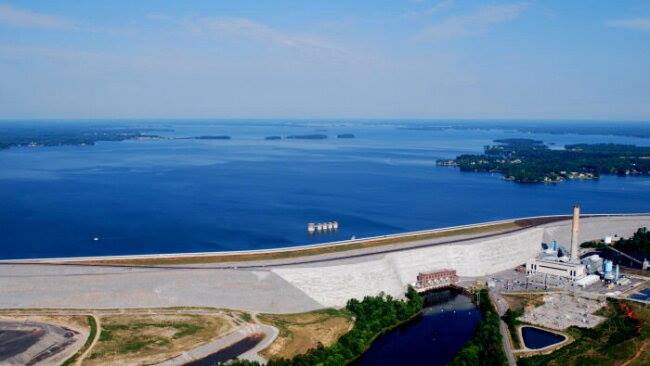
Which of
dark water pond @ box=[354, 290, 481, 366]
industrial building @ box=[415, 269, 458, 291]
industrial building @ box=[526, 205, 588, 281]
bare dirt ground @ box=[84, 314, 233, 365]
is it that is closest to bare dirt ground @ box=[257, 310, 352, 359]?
dark water pond @ box=[354, 290, 481, 366]

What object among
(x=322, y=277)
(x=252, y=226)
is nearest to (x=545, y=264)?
(x=322, y=277)

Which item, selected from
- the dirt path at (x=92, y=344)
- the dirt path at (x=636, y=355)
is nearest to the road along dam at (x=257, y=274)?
the dirt path at (x=92, y=344)

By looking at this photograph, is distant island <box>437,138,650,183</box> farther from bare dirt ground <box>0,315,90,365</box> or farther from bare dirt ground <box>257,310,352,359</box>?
bare dirt ground <box>0,315,90,365</box>

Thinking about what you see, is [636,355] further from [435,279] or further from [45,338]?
[45,338]

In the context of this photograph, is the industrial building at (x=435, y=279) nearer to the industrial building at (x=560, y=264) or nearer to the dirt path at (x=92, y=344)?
the industrial building at (x=560, y=264)

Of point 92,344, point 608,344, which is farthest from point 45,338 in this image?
point 608,344

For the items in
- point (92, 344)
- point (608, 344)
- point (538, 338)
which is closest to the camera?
point (92, 344)
